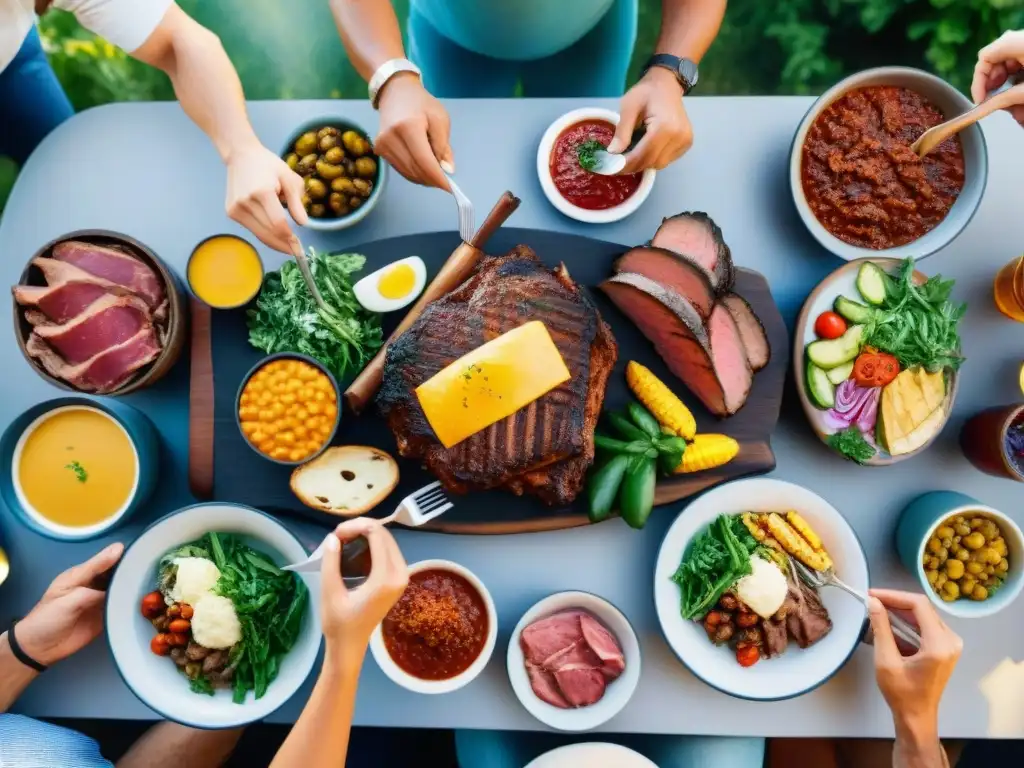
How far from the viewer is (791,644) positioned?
2172 millimetres

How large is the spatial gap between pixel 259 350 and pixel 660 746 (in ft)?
5.91

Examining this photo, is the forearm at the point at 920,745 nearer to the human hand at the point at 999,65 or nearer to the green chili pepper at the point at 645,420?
the green chili pepper at the point at 645,420

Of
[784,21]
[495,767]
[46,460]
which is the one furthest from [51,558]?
[784,21]

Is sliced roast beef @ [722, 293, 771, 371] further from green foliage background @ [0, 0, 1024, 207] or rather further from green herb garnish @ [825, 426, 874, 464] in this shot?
green foliage background @ [0, 0, 1024, 207]

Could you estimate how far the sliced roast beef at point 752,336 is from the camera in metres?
2.23

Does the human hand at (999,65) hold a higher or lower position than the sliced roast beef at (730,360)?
higher

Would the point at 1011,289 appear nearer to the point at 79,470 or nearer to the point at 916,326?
the point at 916,326

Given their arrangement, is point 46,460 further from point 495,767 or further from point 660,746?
point 660,746

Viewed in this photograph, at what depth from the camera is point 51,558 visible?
2203mm

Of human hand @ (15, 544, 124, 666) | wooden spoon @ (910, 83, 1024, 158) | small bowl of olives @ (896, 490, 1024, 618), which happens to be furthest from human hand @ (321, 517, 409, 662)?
wooden spoon @ (910, 83, 1024, 158)

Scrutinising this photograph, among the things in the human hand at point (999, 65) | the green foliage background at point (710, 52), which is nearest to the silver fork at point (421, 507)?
the human hand at point (999, 65)

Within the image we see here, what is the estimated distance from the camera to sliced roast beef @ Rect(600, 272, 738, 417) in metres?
2.12

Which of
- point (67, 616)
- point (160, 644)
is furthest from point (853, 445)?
→ point (67, 616)

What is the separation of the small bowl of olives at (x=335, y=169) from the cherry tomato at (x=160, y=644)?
4.03 ft
